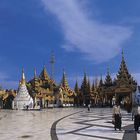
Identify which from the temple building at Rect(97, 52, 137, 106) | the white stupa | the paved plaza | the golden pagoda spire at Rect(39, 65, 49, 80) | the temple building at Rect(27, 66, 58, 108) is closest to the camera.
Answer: the paved plaza

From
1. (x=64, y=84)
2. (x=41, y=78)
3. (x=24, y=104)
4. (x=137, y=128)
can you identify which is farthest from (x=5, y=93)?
(x=137, y=128)

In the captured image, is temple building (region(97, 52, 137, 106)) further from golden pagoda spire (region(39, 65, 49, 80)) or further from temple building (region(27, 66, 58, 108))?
golden pagoda spire (region(39, 65, 49, 80))

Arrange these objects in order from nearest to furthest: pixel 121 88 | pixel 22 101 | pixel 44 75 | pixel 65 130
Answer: pixel 65 130 → pixel 22 101 → pixel 121 88 → pixel 44 75

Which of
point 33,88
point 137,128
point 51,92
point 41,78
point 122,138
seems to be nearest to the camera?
point 122,138

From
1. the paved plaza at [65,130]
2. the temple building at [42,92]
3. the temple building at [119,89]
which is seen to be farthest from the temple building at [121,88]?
the paved plaza at [65,130]

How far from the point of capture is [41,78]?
9350 centimetres

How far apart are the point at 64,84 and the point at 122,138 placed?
84616mm

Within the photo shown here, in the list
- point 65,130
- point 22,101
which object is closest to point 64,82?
point 22,101

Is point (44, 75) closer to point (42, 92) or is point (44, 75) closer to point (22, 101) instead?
point (42, 92)

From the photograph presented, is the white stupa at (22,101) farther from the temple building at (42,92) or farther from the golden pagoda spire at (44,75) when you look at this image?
the golden pagoda spire at (44,75)

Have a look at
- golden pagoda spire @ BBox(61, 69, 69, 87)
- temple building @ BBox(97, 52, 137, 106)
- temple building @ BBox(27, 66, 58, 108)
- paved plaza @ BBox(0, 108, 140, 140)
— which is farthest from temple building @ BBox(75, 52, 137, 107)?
paved plaza @ BBox(0, 108, 140, 140)

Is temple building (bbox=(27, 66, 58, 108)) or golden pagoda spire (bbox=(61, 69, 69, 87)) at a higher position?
golden pagoda spire (bbox=(61, 69, 69, 87))

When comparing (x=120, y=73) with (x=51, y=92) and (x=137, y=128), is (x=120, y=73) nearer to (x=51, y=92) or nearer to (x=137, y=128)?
(x=51, y=92)

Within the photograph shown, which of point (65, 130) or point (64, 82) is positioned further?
point (64, 82)
